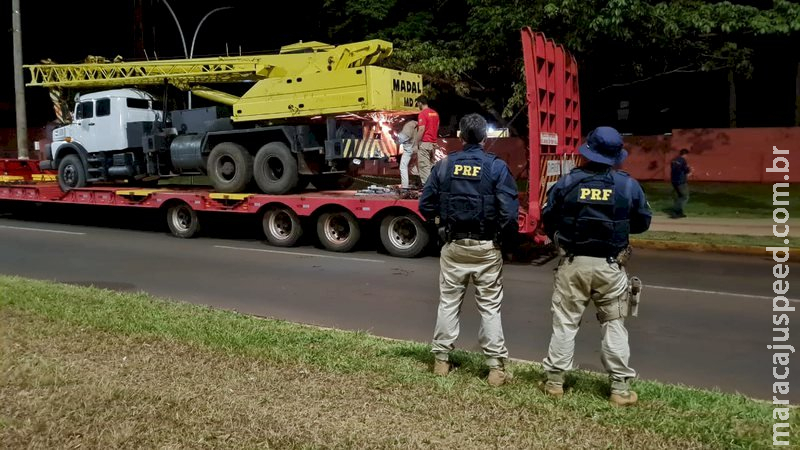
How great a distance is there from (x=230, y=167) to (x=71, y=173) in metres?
4.76

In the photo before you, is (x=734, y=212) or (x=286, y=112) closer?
(x=286, y=112)

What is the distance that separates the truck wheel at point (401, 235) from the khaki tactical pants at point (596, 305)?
22.2 feet

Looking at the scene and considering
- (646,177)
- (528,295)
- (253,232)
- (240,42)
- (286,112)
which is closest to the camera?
(528,295)

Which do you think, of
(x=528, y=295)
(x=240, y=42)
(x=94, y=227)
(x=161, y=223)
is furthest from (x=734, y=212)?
(x=240, y=42)

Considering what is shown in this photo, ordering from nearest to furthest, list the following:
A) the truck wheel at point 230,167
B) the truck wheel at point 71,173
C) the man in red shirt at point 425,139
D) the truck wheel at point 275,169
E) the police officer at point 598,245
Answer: the police officer at point 598,245
the man in red shirt at point 425,139
the truck wheel at point 275,169
the truck wheel at point 230,167
the truck wheel at point 71,173

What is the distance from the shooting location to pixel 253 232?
14.6 metres

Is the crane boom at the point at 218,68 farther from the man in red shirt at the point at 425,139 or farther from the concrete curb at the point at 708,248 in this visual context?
the concrete curb at the point at 708,248

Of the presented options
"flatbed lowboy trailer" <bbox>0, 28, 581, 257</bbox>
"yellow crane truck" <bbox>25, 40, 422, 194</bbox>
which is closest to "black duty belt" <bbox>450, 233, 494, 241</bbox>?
"flatbed lowboy trailer" <bbox>0, 28, 581, 257</bbox>

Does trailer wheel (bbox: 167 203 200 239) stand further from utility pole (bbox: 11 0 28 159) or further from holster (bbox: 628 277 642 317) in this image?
holster (bbox: 628 277 642 317)

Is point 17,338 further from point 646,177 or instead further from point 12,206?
point 646,177

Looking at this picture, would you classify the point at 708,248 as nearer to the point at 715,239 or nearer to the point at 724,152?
the point at 715,239

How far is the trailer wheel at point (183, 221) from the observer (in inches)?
543

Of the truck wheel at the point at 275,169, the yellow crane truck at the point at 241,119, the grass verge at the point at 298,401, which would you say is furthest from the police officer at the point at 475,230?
the truck wheel at the point at 275,169

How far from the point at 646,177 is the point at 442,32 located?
7639 millimetres
